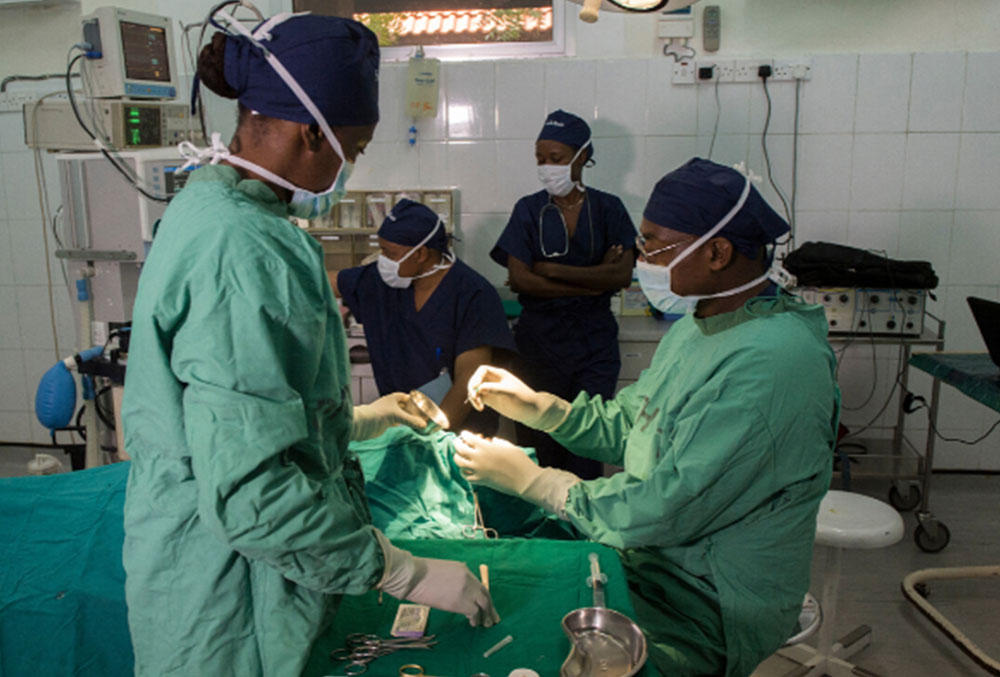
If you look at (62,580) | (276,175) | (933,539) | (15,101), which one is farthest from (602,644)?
(15,101)

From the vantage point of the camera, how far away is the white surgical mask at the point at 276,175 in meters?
1.07

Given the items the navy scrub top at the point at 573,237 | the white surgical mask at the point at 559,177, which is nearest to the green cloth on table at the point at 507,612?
the navy scrub top at the point at 573,237

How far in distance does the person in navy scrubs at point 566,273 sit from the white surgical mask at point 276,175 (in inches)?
78.8

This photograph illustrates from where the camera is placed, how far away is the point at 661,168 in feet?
12.8

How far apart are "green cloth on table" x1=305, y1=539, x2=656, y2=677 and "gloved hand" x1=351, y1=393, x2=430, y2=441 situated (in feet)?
1.65

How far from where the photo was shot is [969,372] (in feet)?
8.68

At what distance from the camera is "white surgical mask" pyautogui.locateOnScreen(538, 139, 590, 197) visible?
3.13 m

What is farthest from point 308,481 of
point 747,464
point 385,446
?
point 385,446

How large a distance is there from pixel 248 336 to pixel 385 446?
3.46ft

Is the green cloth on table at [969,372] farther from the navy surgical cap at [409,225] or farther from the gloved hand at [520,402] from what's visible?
the navy surgical cap at [409,225]

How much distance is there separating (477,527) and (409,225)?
3.45ft

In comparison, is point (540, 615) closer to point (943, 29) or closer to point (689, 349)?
point (689, 349)

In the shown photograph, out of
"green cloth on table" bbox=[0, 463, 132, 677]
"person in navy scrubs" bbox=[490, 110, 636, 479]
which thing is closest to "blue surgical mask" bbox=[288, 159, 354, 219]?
"green cloth on table" bbox=[0, 463, 132, 677]

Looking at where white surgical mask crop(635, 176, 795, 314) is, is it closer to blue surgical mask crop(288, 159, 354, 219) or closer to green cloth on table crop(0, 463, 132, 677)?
blue surgical mask crop(288, 159, 354, 219)
